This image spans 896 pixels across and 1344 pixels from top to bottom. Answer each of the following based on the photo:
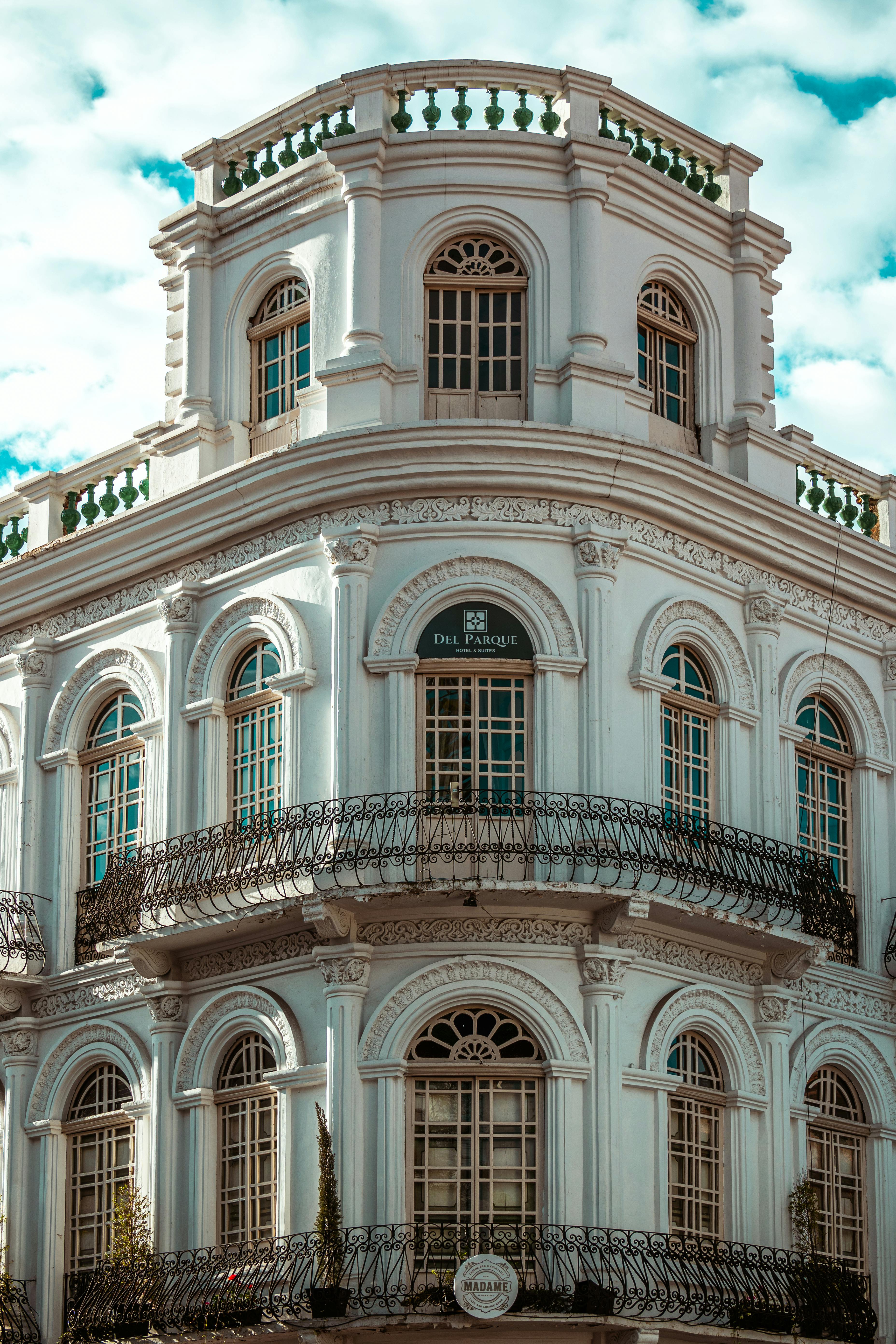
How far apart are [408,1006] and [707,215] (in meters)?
9.99

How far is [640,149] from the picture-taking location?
2655cm

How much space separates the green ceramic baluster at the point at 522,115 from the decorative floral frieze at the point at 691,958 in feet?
29.3

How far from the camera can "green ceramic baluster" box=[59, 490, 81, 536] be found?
1126 inches

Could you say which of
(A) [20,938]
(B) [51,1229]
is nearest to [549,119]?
(A) [20,938]

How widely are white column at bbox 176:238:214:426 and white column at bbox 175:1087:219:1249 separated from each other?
7494 mm

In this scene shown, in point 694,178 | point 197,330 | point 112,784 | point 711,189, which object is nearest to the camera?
point 197,330

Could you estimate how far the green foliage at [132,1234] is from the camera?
23734 millimetres

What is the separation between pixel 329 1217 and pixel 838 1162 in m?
6.36

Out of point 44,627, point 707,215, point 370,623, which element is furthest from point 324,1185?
point 707,215

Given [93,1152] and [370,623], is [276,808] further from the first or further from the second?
[93,1152]

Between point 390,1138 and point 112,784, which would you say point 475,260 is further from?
point 390,1138

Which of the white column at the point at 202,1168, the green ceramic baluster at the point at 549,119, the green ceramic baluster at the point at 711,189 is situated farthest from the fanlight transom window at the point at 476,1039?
the green ceramic baluster at the point at 711,189

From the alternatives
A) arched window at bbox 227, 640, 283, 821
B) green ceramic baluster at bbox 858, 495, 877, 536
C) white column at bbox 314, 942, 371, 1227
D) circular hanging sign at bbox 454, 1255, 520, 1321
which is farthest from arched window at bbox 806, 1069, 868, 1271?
green ceramic baluster at bbox 858, 495, 877, 536

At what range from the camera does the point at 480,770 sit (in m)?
23.6
